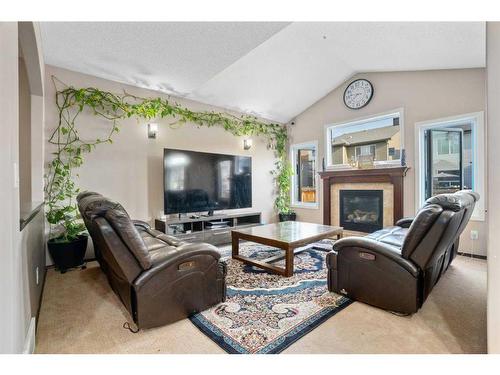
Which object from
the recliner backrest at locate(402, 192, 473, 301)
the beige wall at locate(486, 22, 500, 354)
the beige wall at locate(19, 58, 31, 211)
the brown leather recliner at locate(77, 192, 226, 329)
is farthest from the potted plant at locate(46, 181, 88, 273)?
the beige wall at locate(486, 22, 500, 354)

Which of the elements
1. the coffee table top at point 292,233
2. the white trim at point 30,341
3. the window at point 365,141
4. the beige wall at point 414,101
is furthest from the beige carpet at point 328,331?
the window at point 365,141

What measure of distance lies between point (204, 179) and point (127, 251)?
2569mm

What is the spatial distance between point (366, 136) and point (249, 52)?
2.70 metres

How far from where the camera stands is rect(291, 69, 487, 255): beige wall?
354 cm

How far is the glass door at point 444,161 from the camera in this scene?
12.6ft

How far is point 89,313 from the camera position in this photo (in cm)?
210

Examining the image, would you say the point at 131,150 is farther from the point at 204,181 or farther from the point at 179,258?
the point at 179,258

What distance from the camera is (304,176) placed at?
5.88m

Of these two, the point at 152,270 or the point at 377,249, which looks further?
the point at 377,249

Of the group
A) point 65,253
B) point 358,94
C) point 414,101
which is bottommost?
point 65,253

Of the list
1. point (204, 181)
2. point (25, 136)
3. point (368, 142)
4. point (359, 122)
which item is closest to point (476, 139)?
point (368, 142)

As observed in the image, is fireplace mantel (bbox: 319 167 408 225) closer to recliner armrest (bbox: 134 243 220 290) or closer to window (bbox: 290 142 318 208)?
window (bbox: 290 142 318 208)

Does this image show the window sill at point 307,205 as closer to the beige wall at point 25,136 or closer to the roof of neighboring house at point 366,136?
the roof of neighboring house at point 366,136
